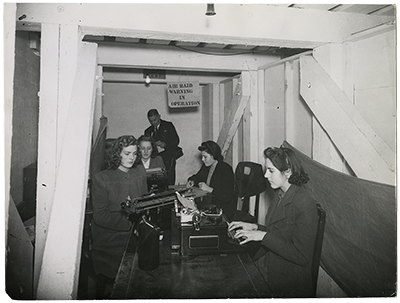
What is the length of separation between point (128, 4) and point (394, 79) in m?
1.89

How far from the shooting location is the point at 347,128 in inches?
92.0

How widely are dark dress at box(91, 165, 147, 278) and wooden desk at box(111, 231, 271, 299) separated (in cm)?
92

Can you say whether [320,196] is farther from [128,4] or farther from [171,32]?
[128,4]

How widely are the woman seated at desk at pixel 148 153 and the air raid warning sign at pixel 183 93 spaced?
843mm

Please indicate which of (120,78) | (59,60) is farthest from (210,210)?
(120,78)

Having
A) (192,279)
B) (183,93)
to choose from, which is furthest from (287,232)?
(183,93)

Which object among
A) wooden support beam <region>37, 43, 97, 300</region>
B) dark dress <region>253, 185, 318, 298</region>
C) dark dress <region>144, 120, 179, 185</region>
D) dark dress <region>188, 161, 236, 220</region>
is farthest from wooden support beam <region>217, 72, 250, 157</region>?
wooden support beam <region>37, 43, 97, 300</region>

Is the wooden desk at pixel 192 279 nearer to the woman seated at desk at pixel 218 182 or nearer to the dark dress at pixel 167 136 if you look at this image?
the woman seated at desk at pixel 218 182

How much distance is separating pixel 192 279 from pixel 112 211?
1.45 metres

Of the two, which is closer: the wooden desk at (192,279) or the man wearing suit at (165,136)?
the wooden desk at (192,279)

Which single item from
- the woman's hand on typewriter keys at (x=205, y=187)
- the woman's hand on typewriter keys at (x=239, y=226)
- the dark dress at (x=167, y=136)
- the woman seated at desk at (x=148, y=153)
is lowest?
the woman's hand on typewriter keys at (x=239, y=226)

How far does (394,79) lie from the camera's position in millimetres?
2305

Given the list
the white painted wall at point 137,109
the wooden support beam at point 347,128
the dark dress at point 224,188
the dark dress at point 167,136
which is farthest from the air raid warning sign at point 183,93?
the wooden support beam at point 347,128

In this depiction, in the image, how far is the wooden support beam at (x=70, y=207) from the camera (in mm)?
1580
